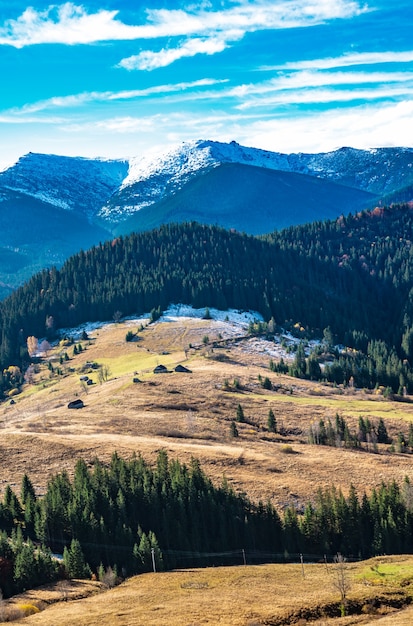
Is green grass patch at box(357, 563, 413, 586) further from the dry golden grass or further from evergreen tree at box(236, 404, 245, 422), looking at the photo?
evergreen tree at box(236, 404, 245, 422)

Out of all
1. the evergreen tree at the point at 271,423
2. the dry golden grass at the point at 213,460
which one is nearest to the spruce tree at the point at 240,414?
the dry golden grass at the point at 213,460

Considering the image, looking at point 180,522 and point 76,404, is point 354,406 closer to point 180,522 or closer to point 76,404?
point 76,404

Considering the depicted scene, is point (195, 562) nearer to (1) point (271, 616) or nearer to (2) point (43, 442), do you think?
(1) point (271, 616)

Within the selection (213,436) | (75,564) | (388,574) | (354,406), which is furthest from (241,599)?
(354,406)

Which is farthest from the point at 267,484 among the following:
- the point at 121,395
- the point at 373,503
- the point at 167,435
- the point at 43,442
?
the point at 121,395

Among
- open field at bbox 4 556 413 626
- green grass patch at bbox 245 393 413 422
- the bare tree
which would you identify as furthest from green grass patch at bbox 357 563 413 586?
Answer: green grass patch at bbox 245 393 413 422
